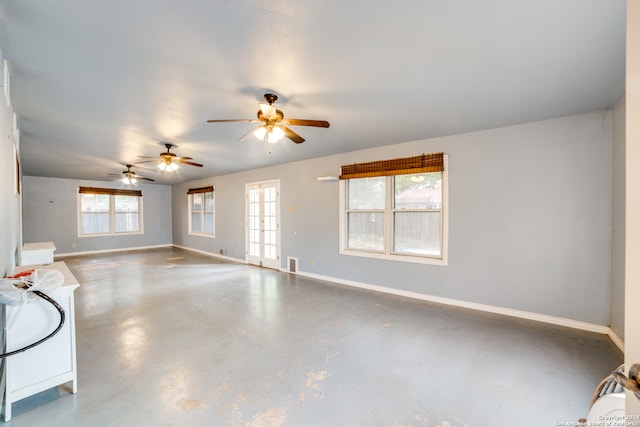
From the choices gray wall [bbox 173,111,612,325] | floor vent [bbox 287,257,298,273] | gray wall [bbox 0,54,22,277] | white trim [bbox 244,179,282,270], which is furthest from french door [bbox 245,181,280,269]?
gray wall [bbox 0,54,22,277]

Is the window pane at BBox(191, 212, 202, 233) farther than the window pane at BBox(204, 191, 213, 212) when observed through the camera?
Yes

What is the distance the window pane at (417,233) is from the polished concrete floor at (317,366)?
83cm

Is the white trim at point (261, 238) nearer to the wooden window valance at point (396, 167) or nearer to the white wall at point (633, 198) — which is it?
the wooden window valance at point (396, 167)

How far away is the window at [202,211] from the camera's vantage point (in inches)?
330

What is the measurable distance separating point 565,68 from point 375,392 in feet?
9.69

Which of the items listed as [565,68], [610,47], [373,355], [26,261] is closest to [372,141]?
A: [565,68]

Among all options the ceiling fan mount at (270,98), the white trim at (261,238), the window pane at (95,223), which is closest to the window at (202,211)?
the white trim at (261,238)

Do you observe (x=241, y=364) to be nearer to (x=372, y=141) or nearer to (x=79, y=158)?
(x=372, y=141)

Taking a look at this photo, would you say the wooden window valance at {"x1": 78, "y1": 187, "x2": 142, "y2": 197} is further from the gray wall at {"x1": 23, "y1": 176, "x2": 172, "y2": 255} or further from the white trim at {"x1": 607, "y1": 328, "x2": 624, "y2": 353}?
the white trim at {"x1": 607, "y1": 328, "x2": 624, "y2": 353}

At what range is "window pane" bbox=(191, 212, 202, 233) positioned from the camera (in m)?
8.93

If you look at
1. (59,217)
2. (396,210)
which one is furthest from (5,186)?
(59,217)

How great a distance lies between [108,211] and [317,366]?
9.86 metres

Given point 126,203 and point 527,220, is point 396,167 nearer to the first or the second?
point 527,220

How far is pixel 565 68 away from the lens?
2131 mm
